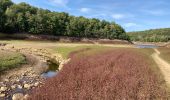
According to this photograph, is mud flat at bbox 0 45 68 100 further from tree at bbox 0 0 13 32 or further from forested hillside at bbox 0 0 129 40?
forested hillside at bbox 0 0 129 40

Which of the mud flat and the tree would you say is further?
the tree

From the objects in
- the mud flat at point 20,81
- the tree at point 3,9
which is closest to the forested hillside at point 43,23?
the tree at point 3,9

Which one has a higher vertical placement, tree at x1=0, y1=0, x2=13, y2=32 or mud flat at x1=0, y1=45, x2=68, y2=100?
tree at x1=0, y1=0, x2=13, y2=32

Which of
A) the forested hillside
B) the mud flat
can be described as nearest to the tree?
the forested hillside

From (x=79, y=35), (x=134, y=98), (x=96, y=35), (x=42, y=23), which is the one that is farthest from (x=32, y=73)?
(x=96, y=35)

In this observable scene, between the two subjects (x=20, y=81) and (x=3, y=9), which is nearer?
(x=20, y=81)

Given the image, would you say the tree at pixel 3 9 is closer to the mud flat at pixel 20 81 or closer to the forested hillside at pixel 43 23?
the forested hillside at pixel 43 23

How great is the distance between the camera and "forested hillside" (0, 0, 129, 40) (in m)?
119

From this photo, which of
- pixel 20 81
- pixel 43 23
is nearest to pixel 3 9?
pixel 43 23

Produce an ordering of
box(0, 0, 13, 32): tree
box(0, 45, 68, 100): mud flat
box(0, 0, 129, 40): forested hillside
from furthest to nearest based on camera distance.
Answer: box(0, 0, 129, 40): forested hillside
box(0, 0, 13, 32): tree
box(0, 45, 68, 100): mud flat

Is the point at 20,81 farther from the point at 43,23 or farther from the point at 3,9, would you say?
the point at 3,9

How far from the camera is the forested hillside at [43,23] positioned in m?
119

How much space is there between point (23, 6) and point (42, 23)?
11.2m

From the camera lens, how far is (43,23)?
128375 millimetres
